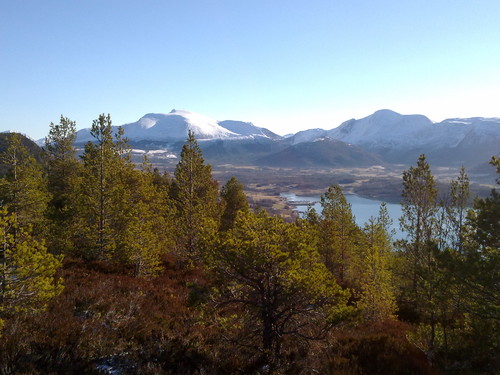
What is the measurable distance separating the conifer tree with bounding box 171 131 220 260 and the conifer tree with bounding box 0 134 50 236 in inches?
342

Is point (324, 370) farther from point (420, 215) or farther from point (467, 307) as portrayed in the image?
point (420, 215)

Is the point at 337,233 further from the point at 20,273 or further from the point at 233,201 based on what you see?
the point at 20,273

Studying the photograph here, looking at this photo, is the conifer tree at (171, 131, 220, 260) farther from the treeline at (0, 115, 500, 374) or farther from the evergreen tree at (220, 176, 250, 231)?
the evergreen tree at (220, 176, 250, 231)

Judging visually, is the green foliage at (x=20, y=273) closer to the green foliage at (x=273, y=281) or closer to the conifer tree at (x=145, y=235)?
the green foliage at (x=273, y=281)

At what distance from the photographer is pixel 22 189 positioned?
1909 centimetres

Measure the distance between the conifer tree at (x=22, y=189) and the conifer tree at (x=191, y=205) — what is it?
870 cm

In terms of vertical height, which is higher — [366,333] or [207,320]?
[207,320]

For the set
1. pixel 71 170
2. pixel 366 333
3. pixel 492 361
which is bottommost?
pixel 366 333

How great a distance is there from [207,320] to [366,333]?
823 centimetres

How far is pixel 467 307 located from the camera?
31.3 feet

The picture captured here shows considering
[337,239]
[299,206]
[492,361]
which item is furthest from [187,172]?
[299,206]

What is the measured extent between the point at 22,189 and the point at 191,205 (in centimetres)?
1053

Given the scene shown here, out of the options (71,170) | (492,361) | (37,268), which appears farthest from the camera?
(71,170)

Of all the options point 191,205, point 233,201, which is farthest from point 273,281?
point 233,201
